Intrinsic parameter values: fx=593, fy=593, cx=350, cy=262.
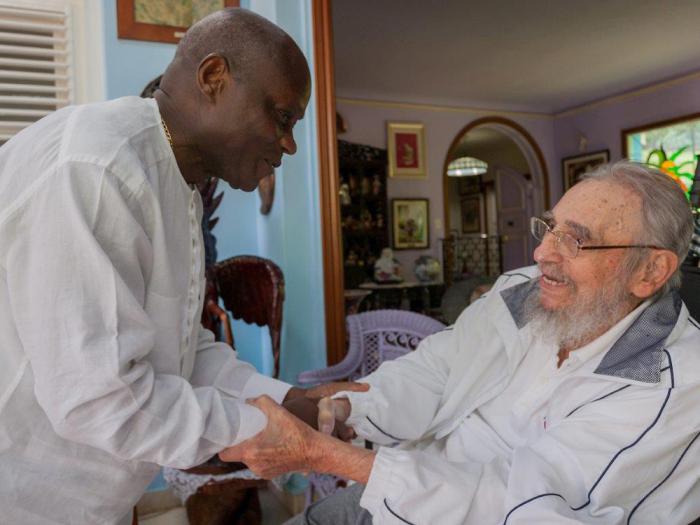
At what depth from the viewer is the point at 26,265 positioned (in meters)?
0.85

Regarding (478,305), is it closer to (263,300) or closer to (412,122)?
(263,300)

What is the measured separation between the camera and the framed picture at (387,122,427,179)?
27.0 feet

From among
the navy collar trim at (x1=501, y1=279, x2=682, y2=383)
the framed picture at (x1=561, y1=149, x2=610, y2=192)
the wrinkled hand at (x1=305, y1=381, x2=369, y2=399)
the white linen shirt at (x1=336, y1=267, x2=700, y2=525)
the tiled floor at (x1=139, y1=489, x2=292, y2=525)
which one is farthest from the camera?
the framed picture at (x1=561, y1=149, x2=610, y2=192)

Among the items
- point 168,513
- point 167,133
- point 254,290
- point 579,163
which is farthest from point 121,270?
point 579,163

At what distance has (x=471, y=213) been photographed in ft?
45.9

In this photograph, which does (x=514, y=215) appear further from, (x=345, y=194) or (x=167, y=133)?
(x=167, y=133)

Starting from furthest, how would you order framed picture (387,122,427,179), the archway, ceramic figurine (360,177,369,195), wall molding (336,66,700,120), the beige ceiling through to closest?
1. the archway
2. framed picture (387,122,427,179)
3. wall molding (336,66,700,120)
4. ceramic figurine (360,177,369,195)
5. the beige ceiling

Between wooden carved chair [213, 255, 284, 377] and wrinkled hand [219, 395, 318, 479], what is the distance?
1.27m

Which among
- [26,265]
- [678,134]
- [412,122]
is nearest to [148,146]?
[26,265]

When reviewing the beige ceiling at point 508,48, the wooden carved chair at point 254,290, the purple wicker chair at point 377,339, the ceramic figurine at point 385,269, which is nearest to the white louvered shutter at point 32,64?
the wooden carved chair at point 254,290

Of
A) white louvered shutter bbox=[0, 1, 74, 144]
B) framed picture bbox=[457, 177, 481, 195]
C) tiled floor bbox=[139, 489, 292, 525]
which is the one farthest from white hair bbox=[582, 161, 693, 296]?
framed picture bbox=[457, 177, 481, 195]

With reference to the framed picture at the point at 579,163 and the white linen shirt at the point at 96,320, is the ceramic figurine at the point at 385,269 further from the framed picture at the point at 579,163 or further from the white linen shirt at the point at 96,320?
the white linen shirt at the point at 96,320

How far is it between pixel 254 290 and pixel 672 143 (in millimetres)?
7446

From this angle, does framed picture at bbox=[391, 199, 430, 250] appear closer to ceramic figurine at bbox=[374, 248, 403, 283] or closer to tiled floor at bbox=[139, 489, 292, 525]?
ceramic figurine at bbox=[374, 248, 403, 283]
